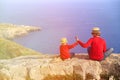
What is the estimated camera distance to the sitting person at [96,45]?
8.17m

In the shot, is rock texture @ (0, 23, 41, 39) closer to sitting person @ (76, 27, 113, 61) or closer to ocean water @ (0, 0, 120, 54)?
ocean water @ (0, 0, 120, 54)

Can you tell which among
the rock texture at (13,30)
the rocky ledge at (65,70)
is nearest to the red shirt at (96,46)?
the rocky ledge at (65,70)

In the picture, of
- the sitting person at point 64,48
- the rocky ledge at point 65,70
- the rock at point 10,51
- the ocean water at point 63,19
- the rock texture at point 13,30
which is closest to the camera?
the rocky ledge at point 65,70

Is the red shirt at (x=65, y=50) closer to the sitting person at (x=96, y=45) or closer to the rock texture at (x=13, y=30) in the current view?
the sitting person at (x=96, y=45)

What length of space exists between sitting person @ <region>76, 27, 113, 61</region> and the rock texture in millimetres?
15071

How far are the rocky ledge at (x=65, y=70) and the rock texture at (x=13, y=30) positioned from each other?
14911 mm

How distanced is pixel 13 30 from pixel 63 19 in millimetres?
7073

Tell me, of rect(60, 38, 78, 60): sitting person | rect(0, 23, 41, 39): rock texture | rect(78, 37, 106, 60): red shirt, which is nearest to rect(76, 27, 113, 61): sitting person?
rect(78, 37, 106, 60): red shirt

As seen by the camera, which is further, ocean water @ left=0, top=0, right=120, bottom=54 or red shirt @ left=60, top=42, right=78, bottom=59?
ocean water @ left=0, top=0, right=120, bottom=54

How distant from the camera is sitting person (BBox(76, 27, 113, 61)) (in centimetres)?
817

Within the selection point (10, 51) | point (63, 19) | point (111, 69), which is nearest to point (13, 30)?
point (63, 19)

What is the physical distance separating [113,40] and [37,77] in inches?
376

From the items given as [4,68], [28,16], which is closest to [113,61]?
[4,68]

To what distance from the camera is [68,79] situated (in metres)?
8.18
